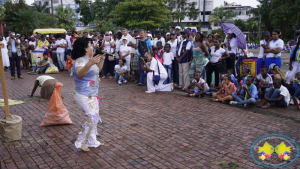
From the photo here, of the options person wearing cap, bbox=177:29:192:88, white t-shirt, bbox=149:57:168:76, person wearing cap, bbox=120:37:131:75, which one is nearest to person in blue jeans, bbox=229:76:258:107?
person wearing cap, bbox=177:29:192:88

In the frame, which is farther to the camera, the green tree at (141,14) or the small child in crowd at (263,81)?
the green tree at (141,14)

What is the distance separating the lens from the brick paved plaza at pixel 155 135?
4160 mm

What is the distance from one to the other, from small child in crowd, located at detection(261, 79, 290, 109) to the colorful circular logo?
206cm

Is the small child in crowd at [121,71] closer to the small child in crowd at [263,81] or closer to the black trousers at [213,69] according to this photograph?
the black trousers at [213,69]

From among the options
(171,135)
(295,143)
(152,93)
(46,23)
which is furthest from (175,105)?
(46,23)

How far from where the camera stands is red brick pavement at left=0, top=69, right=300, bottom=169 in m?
4.17

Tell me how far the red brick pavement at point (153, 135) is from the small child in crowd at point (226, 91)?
0.90ft

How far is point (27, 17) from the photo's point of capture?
30188mm

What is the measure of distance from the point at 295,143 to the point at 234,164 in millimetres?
1474

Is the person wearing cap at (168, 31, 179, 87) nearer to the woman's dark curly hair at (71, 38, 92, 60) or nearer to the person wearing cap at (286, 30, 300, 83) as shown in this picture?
the person wearing cap at (286, 30, 300, 83)

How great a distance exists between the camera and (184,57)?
9172 millimetres

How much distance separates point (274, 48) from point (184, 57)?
2.75 m

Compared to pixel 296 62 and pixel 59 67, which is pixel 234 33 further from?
pixel 59 67

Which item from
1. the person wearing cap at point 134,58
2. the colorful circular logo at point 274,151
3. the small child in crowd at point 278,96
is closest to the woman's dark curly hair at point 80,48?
the colorful circular logo at point 274,151
